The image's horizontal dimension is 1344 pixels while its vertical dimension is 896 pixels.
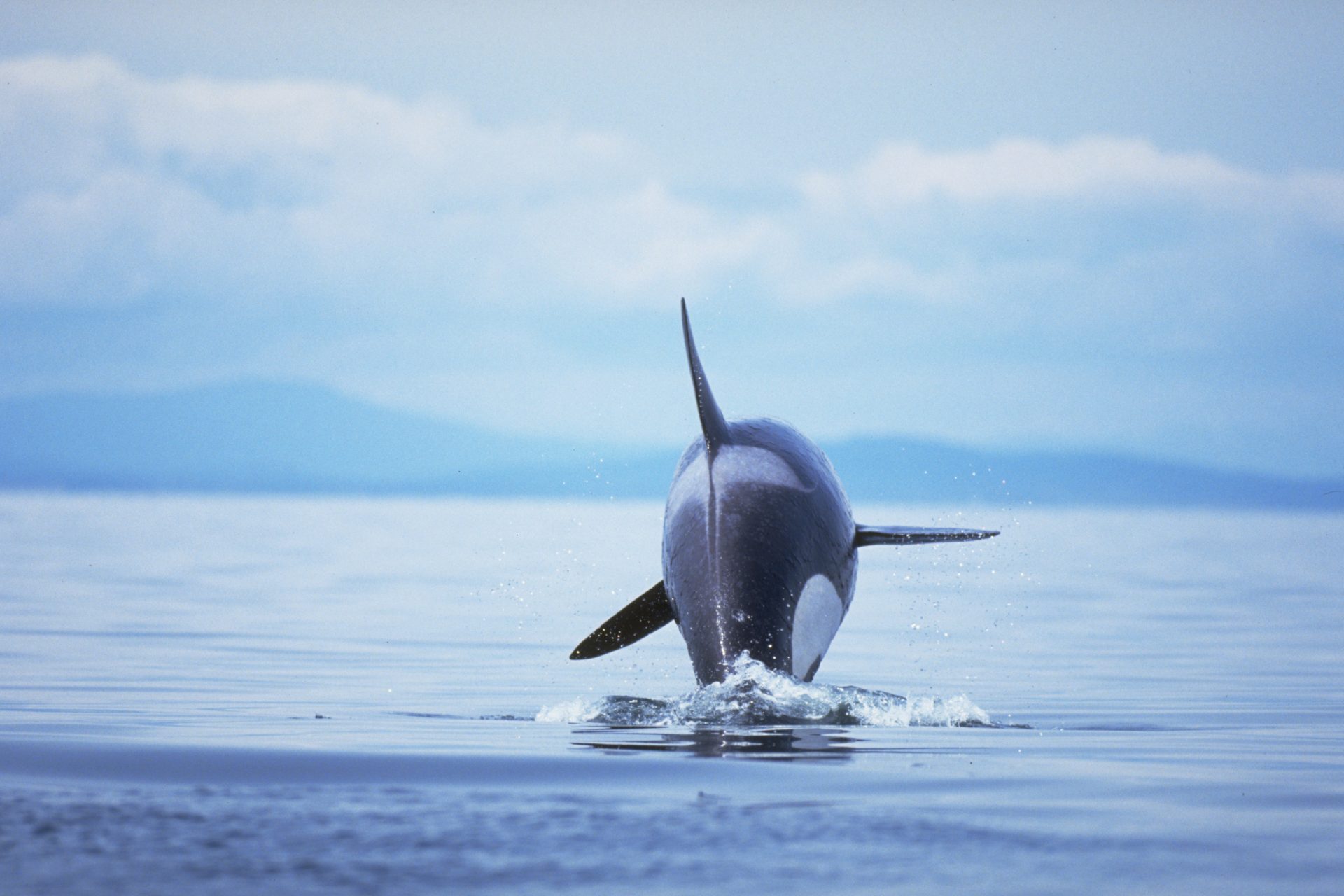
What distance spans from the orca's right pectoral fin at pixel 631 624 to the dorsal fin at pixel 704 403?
133 centimetres

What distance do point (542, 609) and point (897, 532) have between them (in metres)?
15.9

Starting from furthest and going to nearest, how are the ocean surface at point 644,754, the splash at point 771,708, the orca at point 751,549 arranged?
the orca at point 751,549 < the splash at point 771,708 < the ocean surface at point 644,754

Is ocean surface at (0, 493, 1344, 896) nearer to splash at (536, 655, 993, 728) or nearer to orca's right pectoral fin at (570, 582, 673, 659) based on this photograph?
splash at (536, 655, 993, 728)

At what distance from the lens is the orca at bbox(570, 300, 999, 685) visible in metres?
12.8

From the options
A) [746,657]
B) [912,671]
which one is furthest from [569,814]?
[912,671]

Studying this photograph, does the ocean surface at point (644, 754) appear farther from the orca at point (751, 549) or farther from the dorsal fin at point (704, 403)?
the dorsal fin at point (704, 403)

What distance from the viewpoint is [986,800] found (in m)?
8.16

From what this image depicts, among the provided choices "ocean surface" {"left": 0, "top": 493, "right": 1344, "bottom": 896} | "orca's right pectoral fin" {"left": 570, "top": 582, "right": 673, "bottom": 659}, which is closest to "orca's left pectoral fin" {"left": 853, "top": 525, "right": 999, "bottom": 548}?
"ocean surface" {"left": 0, "top": 493, "right": 1344, "bottom": 896}

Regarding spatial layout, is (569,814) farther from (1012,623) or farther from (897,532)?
(1012,623)

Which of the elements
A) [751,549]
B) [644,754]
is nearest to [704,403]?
[751,549]

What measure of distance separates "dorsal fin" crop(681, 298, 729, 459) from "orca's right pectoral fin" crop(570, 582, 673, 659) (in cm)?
133

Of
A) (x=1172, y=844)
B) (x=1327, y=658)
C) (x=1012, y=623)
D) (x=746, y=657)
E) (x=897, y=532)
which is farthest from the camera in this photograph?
(x=1012, y=623)

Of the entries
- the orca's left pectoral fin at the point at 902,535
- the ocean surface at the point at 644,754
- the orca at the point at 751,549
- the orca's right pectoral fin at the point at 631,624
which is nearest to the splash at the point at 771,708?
the ocean surface at the point at 644,754

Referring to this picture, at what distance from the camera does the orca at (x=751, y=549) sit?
12.8 metres
